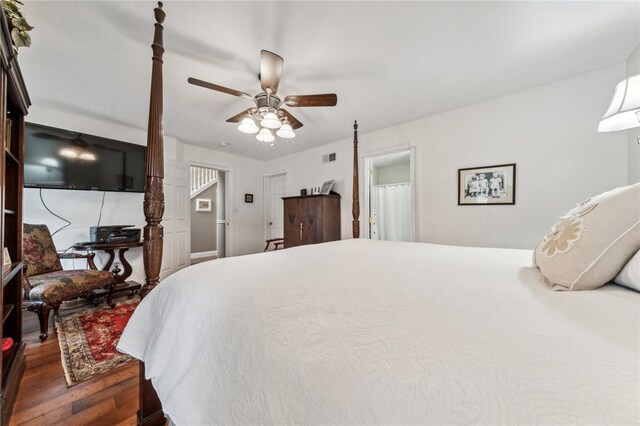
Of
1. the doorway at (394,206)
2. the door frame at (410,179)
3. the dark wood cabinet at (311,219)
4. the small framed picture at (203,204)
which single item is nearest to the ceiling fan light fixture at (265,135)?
the dark wood cabinet at (311,219)

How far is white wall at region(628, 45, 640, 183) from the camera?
1.83 metres

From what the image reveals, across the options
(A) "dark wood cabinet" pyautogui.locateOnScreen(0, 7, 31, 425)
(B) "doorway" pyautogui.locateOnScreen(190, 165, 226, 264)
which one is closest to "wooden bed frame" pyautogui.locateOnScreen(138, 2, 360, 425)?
(A) "dark wood cabinet" pyautogui.locateOnScreen(0, 7, 31, 425)

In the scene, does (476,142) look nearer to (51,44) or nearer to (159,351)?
(159,351)

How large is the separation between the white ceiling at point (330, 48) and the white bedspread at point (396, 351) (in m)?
1.70

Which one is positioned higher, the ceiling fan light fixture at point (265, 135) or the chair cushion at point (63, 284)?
the ceiling fan light fixture at point (265, 135)

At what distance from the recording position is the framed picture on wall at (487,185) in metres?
2.56

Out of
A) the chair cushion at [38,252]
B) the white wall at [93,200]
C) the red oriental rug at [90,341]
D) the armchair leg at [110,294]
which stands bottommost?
the red oriental rug at [90,341]

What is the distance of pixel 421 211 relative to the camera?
3180 millimetres

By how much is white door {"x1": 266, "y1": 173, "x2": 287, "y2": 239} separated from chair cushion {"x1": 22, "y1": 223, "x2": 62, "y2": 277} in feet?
10.9

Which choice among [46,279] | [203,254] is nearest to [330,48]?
[46,279]

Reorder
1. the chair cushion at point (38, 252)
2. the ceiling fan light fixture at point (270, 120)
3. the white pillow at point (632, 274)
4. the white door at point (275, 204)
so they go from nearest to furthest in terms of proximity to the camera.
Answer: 1. the white pillow at point (632, 274)
2. the ceiling fan light fixture at point (270, 120)
3. the chair cushion at point (38, 252)
4. the white door at point (275, 204)

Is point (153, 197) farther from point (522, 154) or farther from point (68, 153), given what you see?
point (522, 154)

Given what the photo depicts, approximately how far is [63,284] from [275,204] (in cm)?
353

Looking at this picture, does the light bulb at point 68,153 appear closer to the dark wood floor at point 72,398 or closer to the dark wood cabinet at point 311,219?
the dark wood floor at point 72,398
